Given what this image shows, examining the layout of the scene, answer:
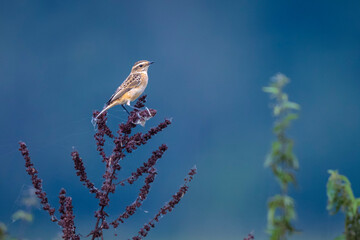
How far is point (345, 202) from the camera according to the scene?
0.98 metres

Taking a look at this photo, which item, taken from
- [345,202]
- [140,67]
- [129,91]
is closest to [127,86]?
[129,91]

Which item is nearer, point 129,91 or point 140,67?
point 129,91

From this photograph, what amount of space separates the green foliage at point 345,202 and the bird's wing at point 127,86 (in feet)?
5.75

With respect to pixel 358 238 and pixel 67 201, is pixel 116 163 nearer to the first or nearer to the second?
pixel 67 201

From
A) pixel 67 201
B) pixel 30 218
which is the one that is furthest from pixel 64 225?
pixel 30 218

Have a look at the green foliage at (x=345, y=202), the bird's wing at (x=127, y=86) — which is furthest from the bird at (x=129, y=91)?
the green foliage at (x=345, y=202)

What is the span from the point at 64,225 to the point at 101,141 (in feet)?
1.40

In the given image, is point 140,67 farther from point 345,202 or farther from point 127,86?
point 345,202

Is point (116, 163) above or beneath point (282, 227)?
above

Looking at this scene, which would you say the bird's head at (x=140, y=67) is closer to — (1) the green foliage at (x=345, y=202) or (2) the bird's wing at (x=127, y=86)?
(2) the bird's wing at (x=127, y=86)

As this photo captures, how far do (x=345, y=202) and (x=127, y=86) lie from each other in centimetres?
194

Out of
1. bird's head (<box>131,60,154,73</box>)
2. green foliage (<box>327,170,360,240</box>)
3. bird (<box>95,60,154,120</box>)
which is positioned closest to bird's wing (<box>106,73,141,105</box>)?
bird (<box>95,60,154,120</box>)

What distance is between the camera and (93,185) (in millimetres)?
1782

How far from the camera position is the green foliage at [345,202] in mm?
923
